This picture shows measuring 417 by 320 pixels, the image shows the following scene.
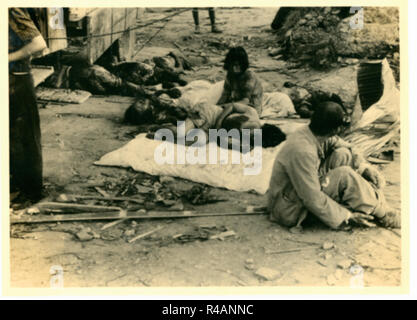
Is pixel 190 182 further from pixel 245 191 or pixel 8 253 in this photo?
pixel 8 253

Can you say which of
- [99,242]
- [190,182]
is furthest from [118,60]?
[99,242]

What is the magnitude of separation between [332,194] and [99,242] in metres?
2.52

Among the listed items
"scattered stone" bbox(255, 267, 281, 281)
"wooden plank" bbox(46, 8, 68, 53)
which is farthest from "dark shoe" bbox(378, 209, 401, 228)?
"wooden plank" bbox(46, 8, 68, 53)

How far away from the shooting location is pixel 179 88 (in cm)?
703

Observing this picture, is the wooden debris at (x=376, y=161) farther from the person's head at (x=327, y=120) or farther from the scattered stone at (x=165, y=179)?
the scattered stone at (x=165, y=179)

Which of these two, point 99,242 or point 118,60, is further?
point 118,60

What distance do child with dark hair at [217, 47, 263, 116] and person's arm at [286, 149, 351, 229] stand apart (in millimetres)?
736

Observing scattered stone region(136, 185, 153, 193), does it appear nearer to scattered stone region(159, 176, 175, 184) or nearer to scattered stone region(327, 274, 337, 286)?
scattered stone region(159, 176, 175, 184)

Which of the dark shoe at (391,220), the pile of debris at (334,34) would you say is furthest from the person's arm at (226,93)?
the dark shoe at (391,220)

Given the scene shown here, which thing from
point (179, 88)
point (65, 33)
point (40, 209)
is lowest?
point (40, 209)

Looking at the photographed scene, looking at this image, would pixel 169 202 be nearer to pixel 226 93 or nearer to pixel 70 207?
pixel 70 207

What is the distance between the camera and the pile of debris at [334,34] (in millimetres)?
6887

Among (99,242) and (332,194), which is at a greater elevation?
(332,194)

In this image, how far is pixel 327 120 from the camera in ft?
21.5
